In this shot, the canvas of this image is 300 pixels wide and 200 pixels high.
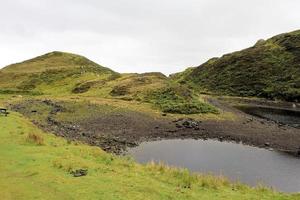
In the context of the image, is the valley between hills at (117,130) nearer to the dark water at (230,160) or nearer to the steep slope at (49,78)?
the steep slope at (49,78)

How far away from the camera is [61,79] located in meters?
161

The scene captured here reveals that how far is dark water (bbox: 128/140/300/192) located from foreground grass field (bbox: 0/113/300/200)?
1384 centimetres

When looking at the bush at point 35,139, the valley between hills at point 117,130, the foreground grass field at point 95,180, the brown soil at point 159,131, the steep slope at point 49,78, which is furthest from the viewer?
the steep slope at point 49,78

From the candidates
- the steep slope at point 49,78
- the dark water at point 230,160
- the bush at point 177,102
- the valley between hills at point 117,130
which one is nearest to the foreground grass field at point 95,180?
the valley between hills at point 117,130

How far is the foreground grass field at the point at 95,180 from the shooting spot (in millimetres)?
28411

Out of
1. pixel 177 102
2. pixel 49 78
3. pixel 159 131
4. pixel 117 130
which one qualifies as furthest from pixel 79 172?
pixel 49 78

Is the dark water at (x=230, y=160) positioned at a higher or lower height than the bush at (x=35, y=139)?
lower

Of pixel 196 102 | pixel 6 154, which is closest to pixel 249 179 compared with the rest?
pixel 6 154

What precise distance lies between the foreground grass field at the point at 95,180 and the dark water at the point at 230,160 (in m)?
13.8

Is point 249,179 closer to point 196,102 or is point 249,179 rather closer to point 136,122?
point 136,122

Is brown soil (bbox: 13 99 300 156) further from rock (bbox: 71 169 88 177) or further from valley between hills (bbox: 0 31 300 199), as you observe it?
rock (bbox: 71 169 88 177)

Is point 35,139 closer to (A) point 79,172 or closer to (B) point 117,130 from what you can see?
(A) point 79,172

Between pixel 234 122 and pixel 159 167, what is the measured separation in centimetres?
5385

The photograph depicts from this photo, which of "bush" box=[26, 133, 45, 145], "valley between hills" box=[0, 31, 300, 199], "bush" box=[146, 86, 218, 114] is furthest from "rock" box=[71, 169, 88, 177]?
"bush" box=[146, 86, 218, 114]
